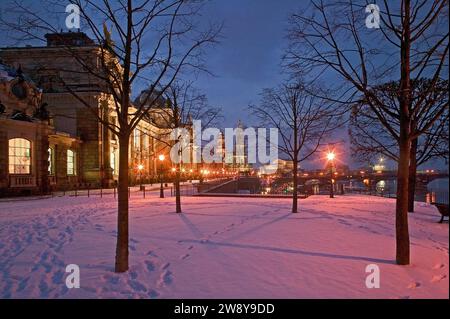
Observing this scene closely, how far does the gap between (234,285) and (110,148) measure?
4829 cm

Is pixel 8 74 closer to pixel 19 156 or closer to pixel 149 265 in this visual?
pixel 19 156

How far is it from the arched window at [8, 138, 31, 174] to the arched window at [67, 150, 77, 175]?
1583 cm

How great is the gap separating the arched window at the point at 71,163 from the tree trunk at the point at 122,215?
4284cm

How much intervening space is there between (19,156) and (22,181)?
7.44 feet

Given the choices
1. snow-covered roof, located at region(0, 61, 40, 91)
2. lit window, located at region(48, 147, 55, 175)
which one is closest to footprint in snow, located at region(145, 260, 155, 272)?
snow-covered roof, located at region(0, 61, 40, 91)

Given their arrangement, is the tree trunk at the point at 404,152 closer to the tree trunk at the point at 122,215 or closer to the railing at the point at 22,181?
the tree trunk at the point at 122,215

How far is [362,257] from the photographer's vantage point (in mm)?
7137

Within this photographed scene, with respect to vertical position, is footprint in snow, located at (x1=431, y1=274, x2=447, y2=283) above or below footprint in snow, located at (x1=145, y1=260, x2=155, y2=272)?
above

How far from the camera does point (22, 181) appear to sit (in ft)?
93.4

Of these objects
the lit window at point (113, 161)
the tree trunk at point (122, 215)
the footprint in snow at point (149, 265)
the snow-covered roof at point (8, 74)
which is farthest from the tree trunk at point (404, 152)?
the lit window at point (113, 161)

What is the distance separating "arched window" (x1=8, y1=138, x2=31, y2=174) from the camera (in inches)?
1110

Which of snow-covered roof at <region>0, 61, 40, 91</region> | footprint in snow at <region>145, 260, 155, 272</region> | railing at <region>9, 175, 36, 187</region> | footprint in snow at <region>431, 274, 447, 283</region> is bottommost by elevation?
footprint in snow at <region>145, 260, 155, 272</region>

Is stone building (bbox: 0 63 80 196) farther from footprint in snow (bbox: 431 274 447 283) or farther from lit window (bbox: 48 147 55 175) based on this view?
footprint in snow (bbox: 431 274 447 283)

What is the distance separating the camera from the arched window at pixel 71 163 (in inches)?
1773
